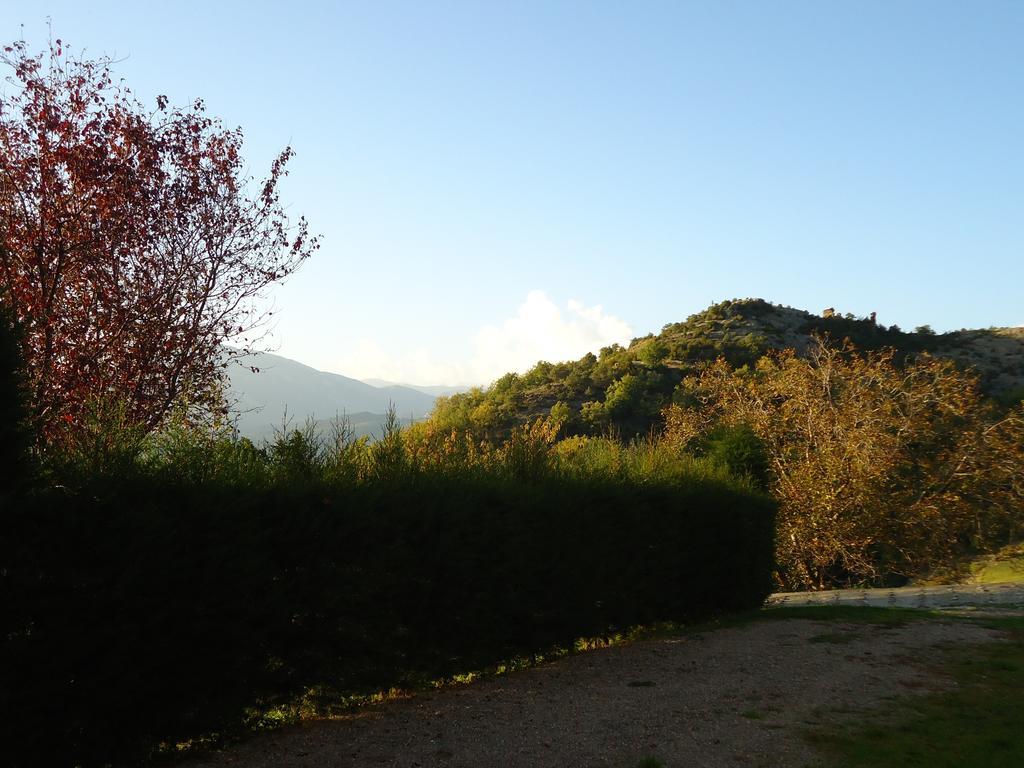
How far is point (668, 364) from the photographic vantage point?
174 feet

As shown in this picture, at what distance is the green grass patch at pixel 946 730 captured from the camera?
6.02 m

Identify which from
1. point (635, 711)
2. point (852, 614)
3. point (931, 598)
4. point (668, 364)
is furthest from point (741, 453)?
point (668, 364)

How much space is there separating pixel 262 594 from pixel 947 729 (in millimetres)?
6400

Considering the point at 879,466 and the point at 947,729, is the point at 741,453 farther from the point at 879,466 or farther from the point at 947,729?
→ the point at 947,729

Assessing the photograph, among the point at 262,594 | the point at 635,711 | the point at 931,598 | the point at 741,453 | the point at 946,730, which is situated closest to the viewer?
the point at 262,594

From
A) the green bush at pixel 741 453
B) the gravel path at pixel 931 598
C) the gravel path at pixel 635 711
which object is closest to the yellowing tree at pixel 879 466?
the gravel path at pixel 931 598

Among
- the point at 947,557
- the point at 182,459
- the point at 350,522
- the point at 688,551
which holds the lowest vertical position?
the point at 947,557

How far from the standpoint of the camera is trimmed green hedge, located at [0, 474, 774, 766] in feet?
16.9

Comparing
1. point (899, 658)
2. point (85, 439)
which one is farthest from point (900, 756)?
point (85, 439)

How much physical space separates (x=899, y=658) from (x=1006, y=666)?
1.19 m

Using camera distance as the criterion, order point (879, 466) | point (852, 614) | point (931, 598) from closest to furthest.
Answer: point (852, 614) < point (931, 598) < point (879, 466)

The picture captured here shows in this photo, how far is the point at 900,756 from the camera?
20.0ft

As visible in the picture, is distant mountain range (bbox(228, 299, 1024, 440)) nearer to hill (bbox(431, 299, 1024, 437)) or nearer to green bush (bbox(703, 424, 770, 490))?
hill (bbox(431, 299, 1024, 437))

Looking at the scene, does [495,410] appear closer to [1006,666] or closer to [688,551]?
[688,551]
